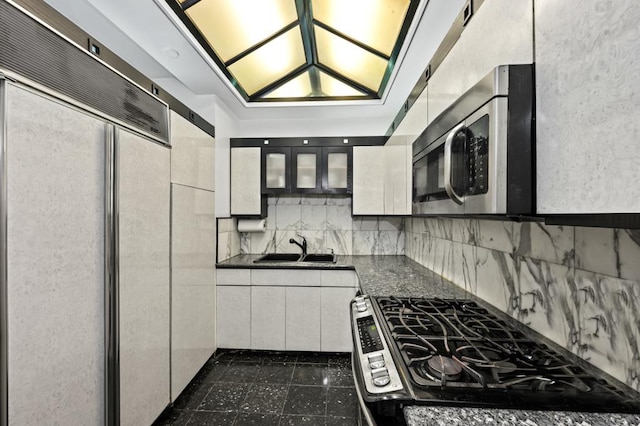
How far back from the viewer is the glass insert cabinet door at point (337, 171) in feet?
9.78

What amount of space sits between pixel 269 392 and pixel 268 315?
0.66 metres

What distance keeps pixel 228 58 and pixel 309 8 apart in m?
0.71

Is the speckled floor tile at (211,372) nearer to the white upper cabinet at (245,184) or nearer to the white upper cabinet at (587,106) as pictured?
the white upper cabinet at (245,184)

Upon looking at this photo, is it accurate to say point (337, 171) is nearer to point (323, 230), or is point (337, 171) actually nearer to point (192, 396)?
point (323, 230)

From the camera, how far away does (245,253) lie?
3.28 m

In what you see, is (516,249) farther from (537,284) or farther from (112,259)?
(112,259)

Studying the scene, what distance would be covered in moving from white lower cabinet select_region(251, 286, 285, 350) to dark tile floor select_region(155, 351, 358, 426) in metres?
0.17

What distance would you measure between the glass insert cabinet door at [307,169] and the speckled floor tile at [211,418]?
75.8 inches

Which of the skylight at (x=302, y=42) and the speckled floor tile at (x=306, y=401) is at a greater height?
the skylight at (x=302, y=42)

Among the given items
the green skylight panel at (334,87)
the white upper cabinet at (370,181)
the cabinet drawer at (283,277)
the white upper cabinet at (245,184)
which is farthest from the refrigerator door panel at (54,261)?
the white upper cabinet at (370,181)

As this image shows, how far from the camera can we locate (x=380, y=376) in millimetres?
824

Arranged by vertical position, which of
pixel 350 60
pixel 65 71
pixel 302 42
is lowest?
pixel 65 71

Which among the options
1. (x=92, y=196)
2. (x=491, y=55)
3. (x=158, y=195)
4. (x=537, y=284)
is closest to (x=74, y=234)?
(x=92, y=196)

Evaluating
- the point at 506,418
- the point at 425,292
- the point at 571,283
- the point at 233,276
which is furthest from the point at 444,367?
the point at 233,276
